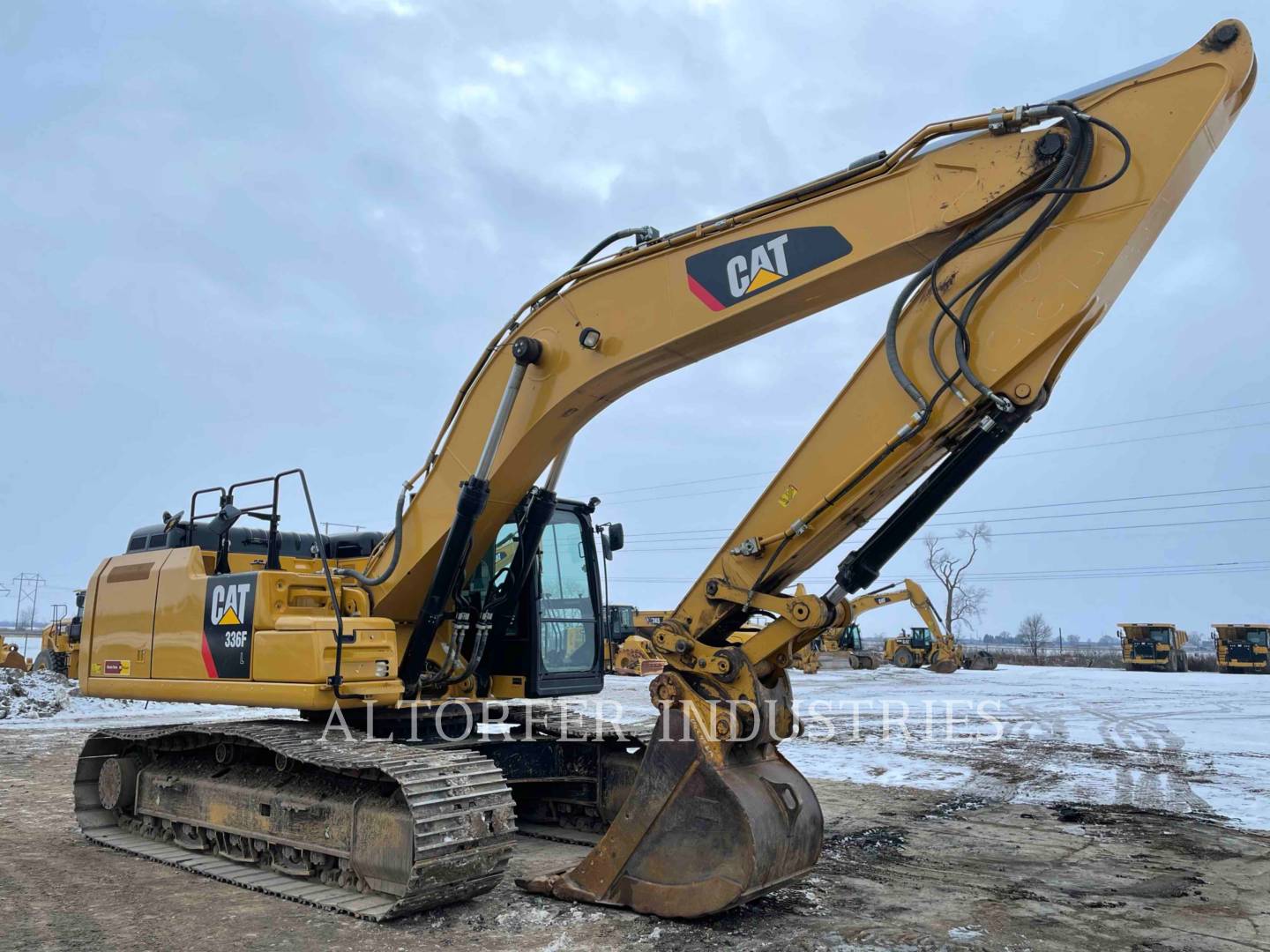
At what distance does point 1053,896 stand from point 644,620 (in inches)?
1223

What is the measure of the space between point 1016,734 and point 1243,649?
3424 cm

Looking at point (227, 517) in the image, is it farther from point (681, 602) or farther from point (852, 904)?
point (852, 904)

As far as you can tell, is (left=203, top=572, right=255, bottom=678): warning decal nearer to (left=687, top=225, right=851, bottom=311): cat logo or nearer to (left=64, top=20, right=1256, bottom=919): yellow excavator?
(left=64, top=20, right=1256, bottom=919): yellow excavator

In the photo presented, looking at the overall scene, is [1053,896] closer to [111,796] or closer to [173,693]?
[173,693]

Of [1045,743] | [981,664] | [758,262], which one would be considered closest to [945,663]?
[981,664]

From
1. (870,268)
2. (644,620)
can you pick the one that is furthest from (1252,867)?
(644,620)

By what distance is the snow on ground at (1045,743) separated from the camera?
383 inches

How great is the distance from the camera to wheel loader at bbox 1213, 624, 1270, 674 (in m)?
41.7

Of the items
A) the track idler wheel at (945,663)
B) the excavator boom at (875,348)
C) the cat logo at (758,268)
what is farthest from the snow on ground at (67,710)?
the track idler wheel at (945,663)

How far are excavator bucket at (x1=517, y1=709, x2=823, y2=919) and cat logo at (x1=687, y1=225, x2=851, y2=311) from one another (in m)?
2.39

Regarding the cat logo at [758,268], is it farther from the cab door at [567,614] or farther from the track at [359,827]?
the track at [359,827]

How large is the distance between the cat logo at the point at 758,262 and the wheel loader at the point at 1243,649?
4439 cm

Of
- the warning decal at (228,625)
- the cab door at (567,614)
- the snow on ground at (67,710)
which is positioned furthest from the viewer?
the snow on ground at (67,710)

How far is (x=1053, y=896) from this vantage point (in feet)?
19.1
